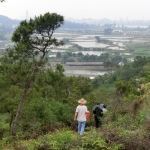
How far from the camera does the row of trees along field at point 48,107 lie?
364 centimetres

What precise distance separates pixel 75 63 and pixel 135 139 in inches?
2203

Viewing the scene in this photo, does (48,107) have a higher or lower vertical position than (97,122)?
lower

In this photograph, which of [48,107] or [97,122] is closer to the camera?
[97,122]

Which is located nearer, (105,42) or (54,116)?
(54,116)

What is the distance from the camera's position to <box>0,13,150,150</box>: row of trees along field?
11.9 ft

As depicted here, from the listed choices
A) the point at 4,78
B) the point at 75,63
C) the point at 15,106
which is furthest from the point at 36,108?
the point at 75,63

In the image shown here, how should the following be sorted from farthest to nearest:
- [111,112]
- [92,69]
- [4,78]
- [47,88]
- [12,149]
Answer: [92,69] < [47,88] < [4,78] < [111,112] < [12,149]

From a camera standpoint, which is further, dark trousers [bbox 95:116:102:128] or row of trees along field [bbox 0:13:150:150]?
dark trousers [bbox 95:116:102:128]

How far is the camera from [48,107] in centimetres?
779

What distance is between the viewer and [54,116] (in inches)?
293

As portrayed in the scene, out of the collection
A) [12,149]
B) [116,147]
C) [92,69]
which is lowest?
[92,69]

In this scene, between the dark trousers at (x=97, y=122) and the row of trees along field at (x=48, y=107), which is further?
the dark trousers at (x=97, y=122)

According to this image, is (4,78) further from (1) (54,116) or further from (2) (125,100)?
(2) (125,100)

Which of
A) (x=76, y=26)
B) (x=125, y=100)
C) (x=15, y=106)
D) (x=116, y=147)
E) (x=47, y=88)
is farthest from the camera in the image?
(x=76, y=26)
